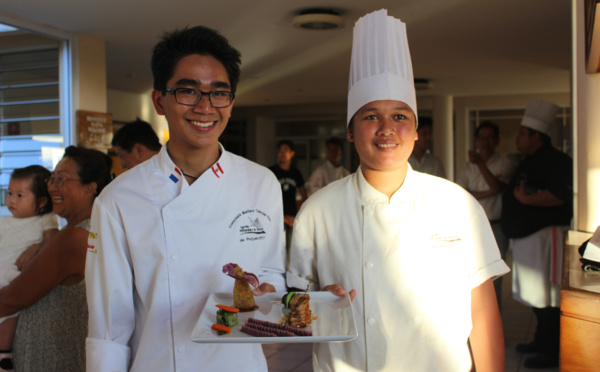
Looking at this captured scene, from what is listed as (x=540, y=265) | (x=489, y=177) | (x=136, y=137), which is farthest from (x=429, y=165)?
(x=136, y=137)

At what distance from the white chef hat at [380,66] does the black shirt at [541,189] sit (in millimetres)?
2481

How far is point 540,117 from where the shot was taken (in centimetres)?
392

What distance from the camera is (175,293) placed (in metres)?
1.38

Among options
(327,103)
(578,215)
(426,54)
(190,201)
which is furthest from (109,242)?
(327,103)

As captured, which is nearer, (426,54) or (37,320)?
(37,320)

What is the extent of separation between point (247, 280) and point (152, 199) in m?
0.33

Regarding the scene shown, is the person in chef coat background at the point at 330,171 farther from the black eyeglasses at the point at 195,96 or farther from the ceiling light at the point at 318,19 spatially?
the black eyeglasses at the point at 195,96

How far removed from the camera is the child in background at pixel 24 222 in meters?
2.22

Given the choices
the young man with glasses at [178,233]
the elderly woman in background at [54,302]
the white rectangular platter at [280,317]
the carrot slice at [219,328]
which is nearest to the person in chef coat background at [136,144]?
the elderly woman in background at [54,302]

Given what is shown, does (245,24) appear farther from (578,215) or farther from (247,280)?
(247,280)

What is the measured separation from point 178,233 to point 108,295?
0.73 ft

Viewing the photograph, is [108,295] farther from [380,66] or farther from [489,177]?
[489,177]

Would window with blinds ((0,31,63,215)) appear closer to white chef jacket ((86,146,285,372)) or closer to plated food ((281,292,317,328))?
white chef jacket ((86,146,285,372))

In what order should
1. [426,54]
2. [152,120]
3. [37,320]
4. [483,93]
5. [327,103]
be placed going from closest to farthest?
[37,320], [426,54], [152,120], [483,93], [327,103]
